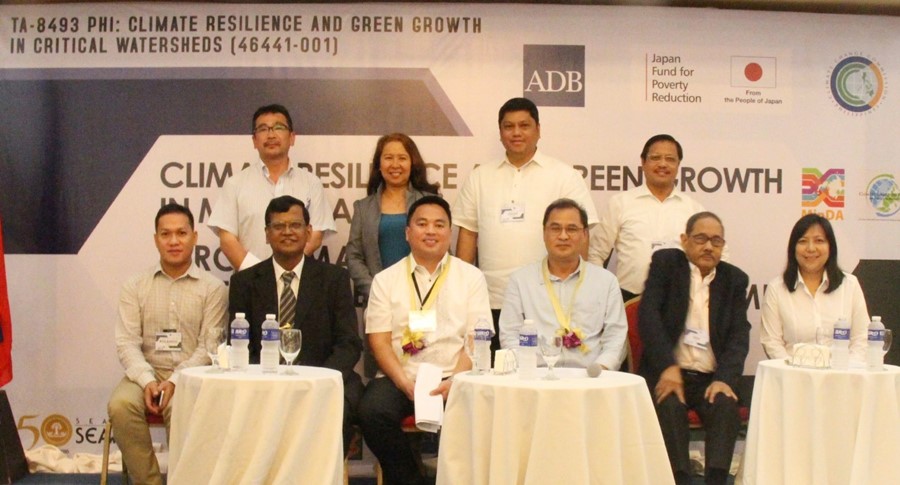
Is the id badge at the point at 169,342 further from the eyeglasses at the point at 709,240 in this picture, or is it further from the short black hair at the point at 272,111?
the eyeglasses at the point at 709,240

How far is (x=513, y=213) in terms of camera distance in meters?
4.93

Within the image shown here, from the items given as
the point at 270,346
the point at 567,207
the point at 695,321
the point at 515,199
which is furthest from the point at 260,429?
the point at 695,321

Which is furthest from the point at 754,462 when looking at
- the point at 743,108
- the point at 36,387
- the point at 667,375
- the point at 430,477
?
the point at 36,387

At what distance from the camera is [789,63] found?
5691 millimetres

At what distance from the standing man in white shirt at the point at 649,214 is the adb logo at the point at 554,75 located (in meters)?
0.69

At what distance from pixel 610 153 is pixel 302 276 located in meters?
2.08

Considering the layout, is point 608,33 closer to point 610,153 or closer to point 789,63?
point 610,153

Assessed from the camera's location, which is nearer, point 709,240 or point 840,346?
point 840,346

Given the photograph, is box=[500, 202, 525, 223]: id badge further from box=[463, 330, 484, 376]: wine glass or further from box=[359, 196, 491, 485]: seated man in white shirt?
box=[463, 330, 484, 376]: wine glass

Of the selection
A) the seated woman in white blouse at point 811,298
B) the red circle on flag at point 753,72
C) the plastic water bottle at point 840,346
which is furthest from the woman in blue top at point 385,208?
the plastic water bottle at point 840,346

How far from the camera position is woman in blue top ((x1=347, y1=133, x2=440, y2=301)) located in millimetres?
4973

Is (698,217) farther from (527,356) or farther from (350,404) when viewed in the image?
(350,404)

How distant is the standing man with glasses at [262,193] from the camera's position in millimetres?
5031

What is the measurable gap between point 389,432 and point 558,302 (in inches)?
37.4
